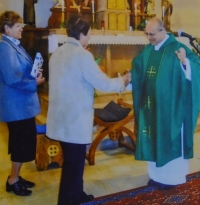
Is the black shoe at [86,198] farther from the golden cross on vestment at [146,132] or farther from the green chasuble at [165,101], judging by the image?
the golden cross on vestment at [146,132]

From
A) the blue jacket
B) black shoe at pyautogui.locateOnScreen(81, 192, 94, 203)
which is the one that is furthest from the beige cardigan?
black shoe at pyautogui.locateOnScreen(81, 192, 94, 203)

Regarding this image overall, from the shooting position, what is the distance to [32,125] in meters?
2.57

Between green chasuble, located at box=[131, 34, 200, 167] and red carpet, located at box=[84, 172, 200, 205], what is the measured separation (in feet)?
0.79

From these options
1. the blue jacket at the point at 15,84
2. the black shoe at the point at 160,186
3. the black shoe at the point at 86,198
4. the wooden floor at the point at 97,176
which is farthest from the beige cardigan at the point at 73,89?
the black shoe at the point at 160,186

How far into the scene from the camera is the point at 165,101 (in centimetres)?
250

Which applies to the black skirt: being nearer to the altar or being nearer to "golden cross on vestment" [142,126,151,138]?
"golden cross on vestment" [142,126,151,138]

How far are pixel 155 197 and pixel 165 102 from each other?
700 mm

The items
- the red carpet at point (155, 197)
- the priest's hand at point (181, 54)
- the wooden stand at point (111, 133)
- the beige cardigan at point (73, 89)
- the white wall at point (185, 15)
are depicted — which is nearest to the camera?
the beige cardigan at point (73, 89)

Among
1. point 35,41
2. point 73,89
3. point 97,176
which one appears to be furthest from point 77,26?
point 35,41

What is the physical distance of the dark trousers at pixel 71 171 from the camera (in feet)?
7.04

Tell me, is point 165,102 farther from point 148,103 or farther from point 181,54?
point 181,54

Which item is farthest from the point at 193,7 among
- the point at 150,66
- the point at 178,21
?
the point at 150,66

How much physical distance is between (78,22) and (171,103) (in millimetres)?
920

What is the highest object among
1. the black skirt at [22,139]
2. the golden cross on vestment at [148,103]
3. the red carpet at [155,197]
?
the golden cross on vestment at [148,103]
